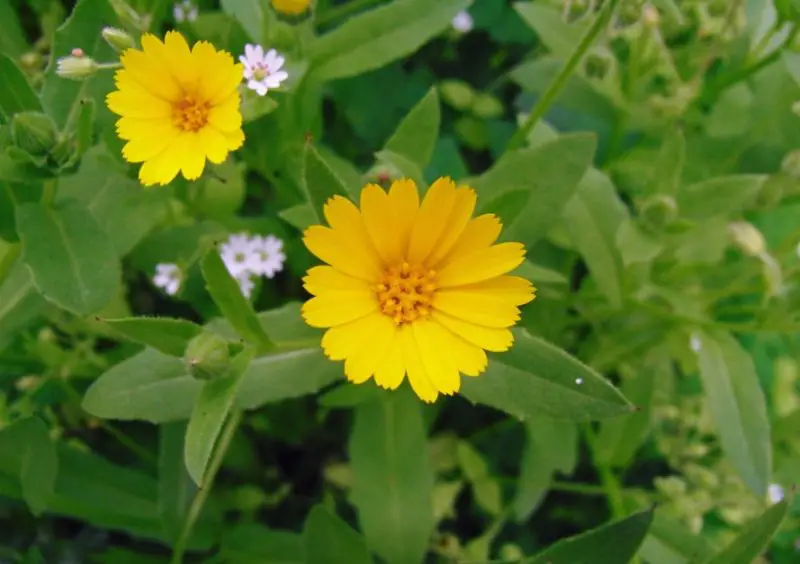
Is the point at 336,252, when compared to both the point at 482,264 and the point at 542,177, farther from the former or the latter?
the point at 542,177

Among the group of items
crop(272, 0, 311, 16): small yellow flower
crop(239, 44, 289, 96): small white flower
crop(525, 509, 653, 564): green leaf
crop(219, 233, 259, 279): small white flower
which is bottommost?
crop(525, 509, 653, 564): green leaf

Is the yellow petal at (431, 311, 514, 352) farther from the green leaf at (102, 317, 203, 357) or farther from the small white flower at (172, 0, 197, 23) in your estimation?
the small white flower at (172, 0, 197, 23)

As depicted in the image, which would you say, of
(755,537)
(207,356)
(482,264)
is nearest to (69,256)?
(207,356)

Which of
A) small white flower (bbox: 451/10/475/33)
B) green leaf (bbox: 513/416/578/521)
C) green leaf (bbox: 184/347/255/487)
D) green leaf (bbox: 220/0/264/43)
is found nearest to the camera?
green leaf (bbox: 184/347/255/487)

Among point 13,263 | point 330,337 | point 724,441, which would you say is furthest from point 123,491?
point 724,441

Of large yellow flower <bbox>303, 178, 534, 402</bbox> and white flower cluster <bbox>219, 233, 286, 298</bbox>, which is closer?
large yellow flower <bbox>303, 178, 534, 402</bbox>

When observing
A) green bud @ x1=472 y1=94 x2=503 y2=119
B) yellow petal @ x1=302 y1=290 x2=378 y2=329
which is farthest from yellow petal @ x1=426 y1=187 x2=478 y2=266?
green bud @ x1=472 y1=94 x2=503 y2=119

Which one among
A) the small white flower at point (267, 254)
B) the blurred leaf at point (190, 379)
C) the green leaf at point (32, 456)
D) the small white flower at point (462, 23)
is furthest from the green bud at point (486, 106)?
the green leaf at point (32, 456)
